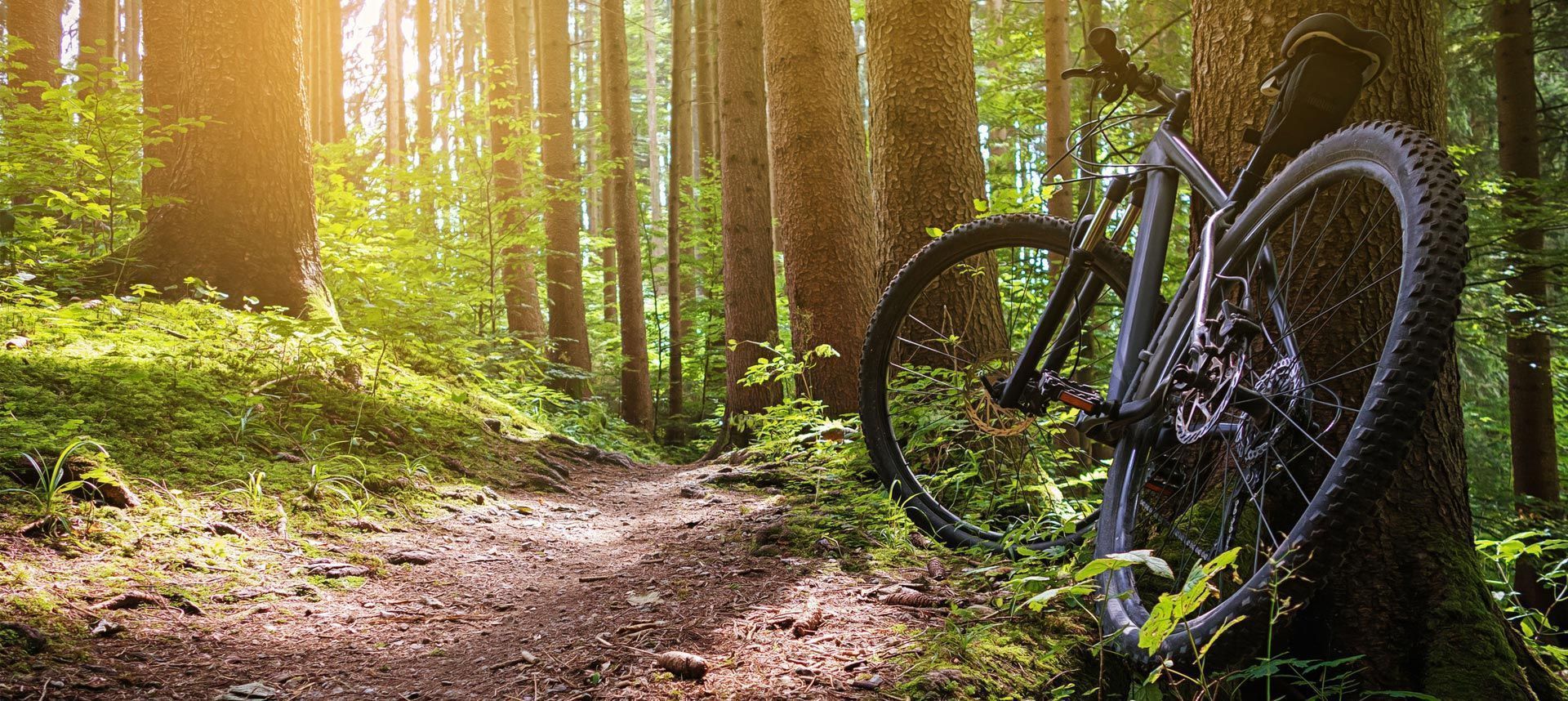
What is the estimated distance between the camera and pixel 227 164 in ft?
18.4

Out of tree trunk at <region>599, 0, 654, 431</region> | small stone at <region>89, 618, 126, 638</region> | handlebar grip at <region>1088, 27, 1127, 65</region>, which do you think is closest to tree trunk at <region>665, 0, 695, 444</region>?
tree trunk at <region>599, 0, 654, 431</region>

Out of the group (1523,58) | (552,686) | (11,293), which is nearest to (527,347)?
(11,293)

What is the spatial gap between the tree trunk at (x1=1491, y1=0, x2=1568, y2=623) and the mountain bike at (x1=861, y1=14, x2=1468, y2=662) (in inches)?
258

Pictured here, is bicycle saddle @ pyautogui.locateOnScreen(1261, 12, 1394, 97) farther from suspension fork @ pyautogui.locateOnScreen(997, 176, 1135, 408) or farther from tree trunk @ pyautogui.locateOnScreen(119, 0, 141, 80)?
tree trunk @ pyautogui.locateOnScreen(119, 0, 141, 80)

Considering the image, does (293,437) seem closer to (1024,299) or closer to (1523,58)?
(1024,299)

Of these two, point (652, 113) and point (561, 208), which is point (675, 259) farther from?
point (652, 113)

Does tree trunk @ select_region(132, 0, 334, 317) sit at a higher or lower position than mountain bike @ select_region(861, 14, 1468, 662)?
higher

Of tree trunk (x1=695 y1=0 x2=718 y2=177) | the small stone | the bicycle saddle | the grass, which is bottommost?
the small stone

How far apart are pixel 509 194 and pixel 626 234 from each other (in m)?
1.77

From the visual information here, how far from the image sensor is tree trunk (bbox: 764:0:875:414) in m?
6.16

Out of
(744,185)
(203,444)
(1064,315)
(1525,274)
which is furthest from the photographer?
(744,185)

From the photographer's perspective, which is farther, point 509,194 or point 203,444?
point 509,194

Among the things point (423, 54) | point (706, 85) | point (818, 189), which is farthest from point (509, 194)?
point (423, 54)

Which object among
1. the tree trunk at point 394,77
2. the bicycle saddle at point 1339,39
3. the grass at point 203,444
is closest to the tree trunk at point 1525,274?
the bicycle saddle at point 1339,39
